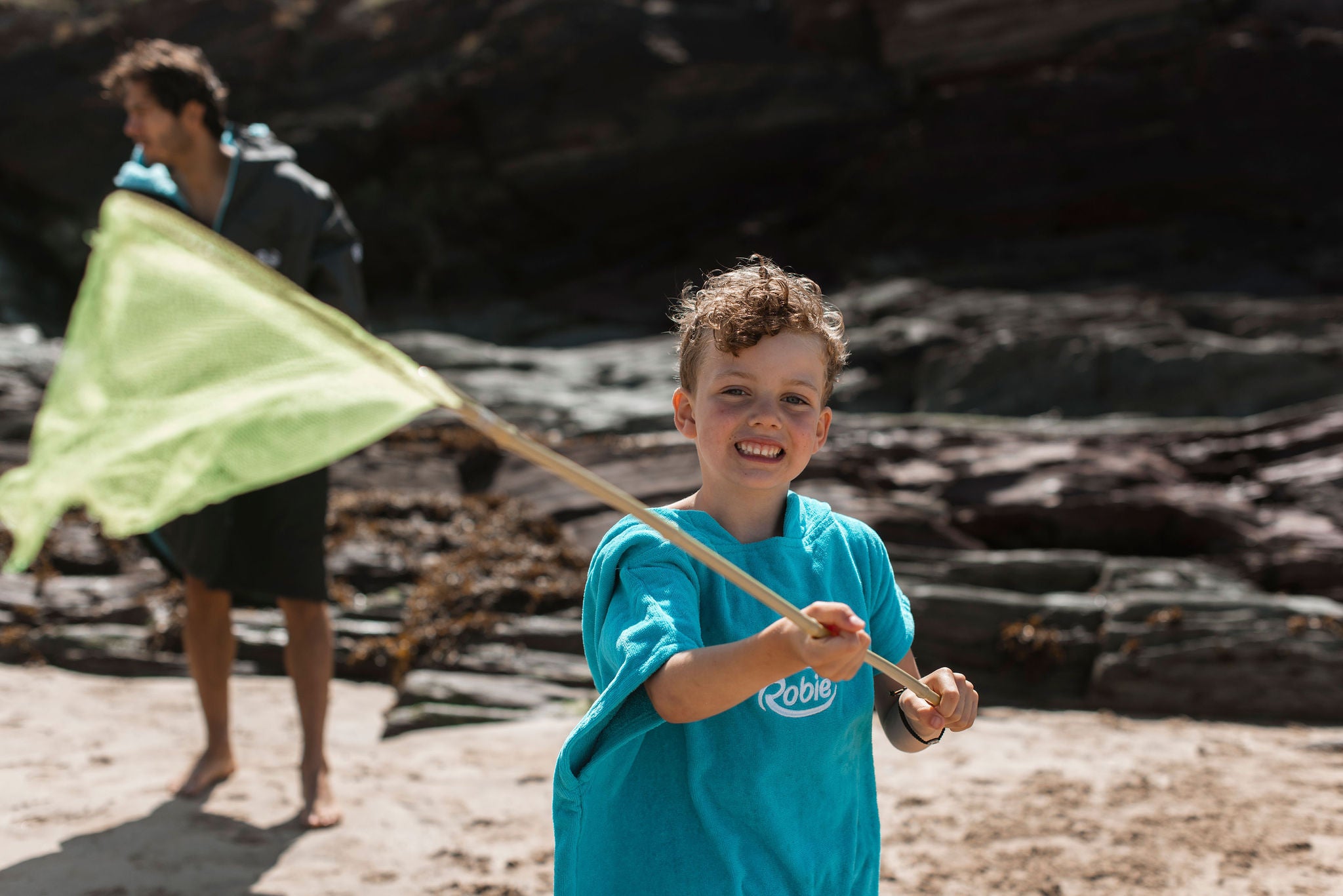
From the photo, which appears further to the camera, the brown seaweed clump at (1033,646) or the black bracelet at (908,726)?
the brown seaweed clump at (1033,646)

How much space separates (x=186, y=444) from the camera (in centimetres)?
113

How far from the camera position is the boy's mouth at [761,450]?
1.55 meters

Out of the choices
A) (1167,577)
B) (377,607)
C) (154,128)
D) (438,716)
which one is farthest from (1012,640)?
(154,128)

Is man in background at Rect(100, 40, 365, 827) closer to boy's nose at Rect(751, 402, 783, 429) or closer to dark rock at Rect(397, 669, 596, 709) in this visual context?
dark rock at Rect(397, 669, 596, 709)

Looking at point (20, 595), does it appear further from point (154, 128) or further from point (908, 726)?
point (908, 726)

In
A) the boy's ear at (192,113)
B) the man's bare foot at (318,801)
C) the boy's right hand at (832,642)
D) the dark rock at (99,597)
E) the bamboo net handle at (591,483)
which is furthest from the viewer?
the dark rock at (99,597)

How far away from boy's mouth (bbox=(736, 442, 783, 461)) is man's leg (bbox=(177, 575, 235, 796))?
7.60 feet

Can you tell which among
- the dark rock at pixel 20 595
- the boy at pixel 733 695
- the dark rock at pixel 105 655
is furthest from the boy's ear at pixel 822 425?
the dark rock at pixel 20 595

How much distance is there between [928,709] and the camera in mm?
1548

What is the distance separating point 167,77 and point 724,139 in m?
13.3

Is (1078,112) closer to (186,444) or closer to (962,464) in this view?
Result: (962,464)

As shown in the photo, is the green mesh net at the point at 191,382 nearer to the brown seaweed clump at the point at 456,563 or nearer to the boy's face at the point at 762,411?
the boy's face at the point at 762,411

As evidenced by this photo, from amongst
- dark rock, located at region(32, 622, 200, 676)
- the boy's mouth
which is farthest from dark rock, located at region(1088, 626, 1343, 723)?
dark rock, located at region(32, 622, 200, 676)

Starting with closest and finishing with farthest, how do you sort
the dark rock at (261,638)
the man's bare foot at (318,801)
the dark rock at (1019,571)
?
the man's bare foot at (318,801) → the dark rock at (261,638) → the dark rock at (1019,571)
